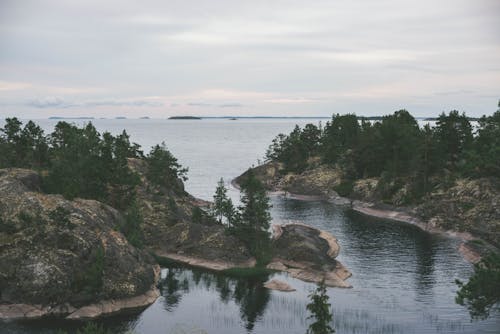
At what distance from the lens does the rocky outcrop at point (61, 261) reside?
69312 mm

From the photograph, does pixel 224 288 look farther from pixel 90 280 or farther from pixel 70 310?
pixel 70 310

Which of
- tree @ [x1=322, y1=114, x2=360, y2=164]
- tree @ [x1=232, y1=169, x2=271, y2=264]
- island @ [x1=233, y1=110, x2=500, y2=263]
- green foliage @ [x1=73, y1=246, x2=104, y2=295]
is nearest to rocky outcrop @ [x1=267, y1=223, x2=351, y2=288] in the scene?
tree @ [x1=232, y1=169, x2=271, y2=264]

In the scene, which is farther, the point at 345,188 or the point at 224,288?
the point at 345,188

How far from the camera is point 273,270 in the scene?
292 ft

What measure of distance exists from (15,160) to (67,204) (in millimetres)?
50168

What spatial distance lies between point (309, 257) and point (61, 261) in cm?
4425

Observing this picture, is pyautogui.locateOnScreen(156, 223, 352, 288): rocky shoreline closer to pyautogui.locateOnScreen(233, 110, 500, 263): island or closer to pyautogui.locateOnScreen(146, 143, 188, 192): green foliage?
pyautogui.locateOnScreen(233, 110, 500, 263): island

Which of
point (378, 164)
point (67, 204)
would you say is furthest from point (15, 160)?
point (378, 164)

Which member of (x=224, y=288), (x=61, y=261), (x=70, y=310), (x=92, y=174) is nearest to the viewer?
(x=70, y=310)

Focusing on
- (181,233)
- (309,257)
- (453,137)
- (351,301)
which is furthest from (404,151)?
(351,301)

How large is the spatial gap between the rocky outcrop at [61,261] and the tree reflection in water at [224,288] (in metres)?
3.42

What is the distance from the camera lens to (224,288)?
8131 cm

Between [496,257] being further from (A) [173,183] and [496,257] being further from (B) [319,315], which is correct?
(A) [173,183]

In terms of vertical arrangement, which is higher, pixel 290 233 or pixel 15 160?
pixel 15 160
